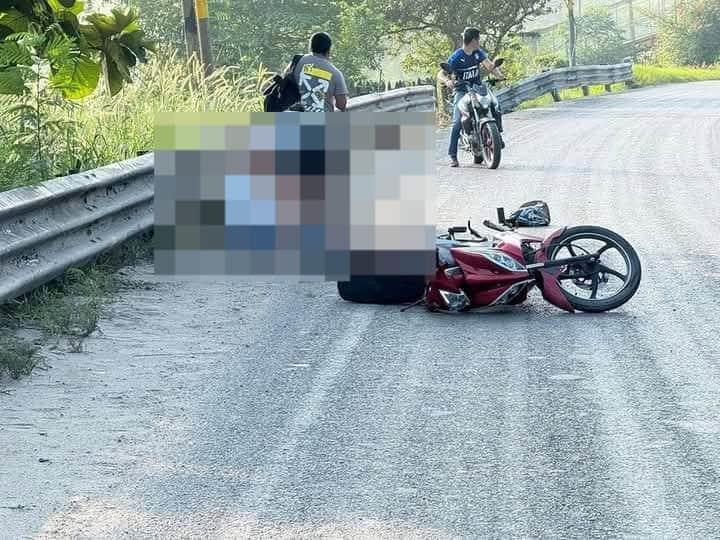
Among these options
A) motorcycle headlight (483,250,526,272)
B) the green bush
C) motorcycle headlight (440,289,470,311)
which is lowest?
motorcycle headlight (440,289,470,311)

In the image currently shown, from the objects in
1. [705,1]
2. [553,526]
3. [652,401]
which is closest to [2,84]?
[652,401]

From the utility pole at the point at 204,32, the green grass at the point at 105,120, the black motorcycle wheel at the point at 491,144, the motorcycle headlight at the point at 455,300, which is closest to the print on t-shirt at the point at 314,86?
the green grass at the point at 105,120

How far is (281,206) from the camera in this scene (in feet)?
32.9

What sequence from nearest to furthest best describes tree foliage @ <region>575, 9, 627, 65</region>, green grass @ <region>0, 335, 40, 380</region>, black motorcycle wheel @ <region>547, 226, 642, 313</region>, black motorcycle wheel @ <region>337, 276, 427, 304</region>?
green grass @ <region>0, 335, 40, 380</region>
black motorcycle wheel @ <region>547, 226, 642, 313</region>
black motorcycle wheel @ <region>337, 276, 427, 304</region>
tree foliage @ <region>575, 9, 627, 65</region>

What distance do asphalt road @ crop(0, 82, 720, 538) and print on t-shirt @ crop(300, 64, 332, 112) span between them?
6.90 feet

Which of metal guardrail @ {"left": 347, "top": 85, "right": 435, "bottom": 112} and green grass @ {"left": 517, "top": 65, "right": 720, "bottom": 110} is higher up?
green grass @ {"left": 517, "top": 65, "right": 720, "bottom": 110}

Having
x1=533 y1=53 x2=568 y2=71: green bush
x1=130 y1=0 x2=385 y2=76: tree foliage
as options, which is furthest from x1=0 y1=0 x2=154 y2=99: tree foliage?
x1=533 y1=53 x2=568 y2=71: green bush

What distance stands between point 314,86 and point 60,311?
398 cm

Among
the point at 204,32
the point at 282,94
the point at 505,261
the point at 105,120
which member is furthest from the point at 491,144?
the point at 505,261

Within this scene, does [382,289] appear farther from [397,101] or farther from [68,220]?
[397,101]

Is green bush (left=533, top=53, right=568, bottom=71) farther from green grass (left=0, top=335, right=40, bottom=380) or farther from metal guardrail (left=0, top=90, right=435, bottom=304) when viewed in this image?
green grass (left=0, top=335, right=40, bottom=380)

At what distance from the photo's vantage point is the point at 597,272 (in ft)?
29.9

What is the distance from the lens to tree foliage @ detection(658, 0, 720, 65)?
8800 cm

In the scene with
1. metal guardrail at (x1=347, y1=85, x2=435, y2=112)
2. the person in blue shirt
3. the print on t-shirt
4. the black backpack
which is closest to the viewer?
the black backpack
